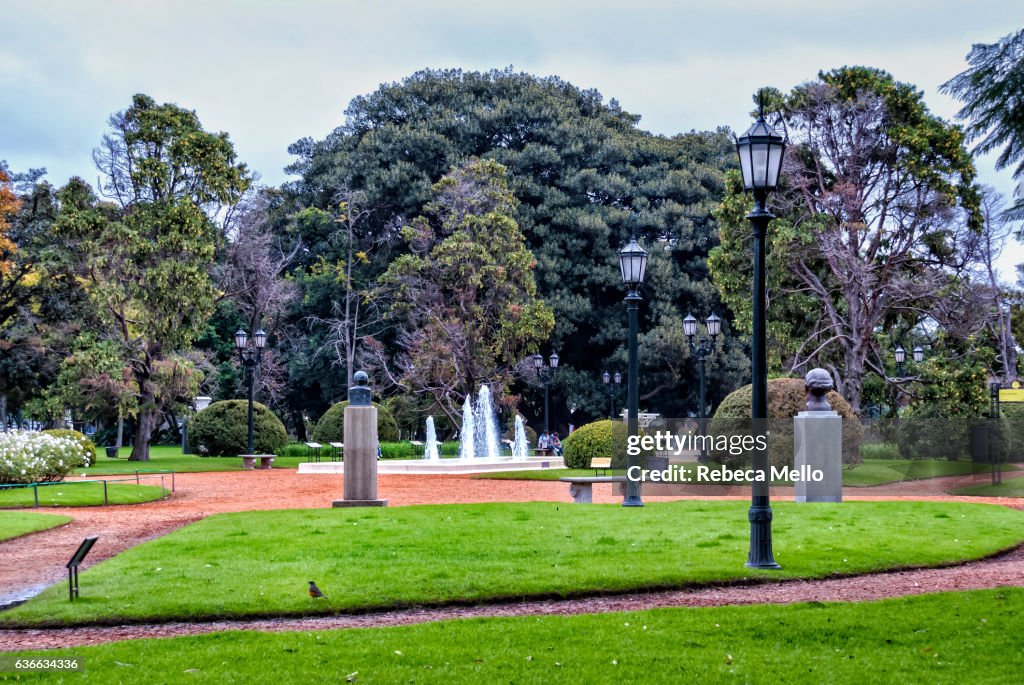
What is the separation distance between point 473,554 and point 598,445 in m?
16.6

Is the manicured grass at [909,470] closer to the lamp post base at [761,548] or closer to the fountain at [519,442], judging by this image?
the fountain at [519,442]

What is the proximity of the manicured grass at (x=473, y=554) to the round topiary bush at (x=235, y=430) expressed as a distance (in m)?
19.7

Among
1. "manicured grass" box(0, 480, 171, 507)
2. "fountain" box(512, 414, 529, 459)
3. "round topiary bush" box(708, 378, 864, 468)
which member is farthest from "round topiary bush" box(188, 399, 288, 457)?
"round topiary bush" box(708, 378, 864, 468)

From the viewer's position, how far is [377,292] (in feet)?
150

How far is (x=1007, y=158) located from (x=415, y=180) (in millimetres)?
42380

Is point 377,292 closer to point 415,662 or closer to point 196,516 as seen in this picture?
point 196,516

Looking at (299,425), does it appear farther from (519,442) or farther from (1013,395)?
(1013,395)

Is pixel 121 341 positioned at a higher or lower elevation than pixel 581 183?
lower

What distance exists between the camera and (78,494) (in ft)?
67.6

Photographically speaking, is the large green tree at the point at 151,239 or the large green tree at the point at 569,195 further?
the large green tree at the point at 569,195

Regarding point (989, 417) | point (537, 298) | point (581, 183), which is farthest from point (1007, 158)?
point (581, 183)

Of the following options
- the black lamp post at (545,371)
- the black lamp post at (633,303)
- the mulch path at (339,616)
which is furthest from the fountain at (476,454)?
the black lamp post at (633,303)

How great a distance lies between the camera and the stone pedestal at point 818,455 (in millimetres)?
17094

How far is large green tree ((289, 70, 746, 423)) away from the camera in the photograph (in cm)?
4612
